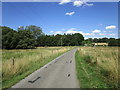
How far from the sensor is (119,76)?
5215mm

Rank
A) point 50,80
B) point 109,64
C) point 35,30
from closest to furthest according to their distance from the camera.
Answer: point 50,80
point 109,64
point 35,30

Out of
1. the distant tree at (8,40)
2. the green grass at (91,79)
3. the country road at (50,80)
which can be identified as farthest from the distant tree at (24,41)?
the green grass at (91,79)

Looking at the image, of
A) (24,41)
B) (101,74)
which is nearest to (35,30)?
(24,41)

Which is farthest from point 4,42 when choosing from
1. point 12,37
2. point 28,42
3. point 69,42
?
point 69,42

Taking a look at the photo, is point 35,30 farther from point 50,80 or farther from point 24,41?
point 50,80

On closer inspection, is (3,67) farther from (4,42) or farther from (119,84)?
(4,42)

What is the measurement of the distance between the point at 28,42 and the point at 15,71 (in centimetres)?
5307

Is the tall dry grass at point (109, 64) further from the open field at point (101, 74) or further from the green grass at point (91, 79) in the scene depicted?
the green grass at point (91, 79)

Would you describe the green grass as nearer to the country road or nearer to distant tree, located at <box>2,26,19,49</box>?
the country road

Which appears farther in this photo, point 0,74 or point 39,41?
point 39,41

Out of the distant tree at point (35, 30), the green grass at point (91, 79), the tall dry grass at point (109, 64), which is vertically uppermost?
the distant tree at point (35, 30)

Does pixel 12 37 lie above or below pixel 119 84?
above

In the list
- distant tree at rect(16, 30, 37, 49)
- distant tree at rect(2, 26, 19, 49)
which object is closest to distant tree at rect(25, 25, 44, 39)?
distant tree at rect(16, 30, 37, 49)

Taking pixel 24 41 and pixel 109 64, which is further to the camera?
pixel 24 41
